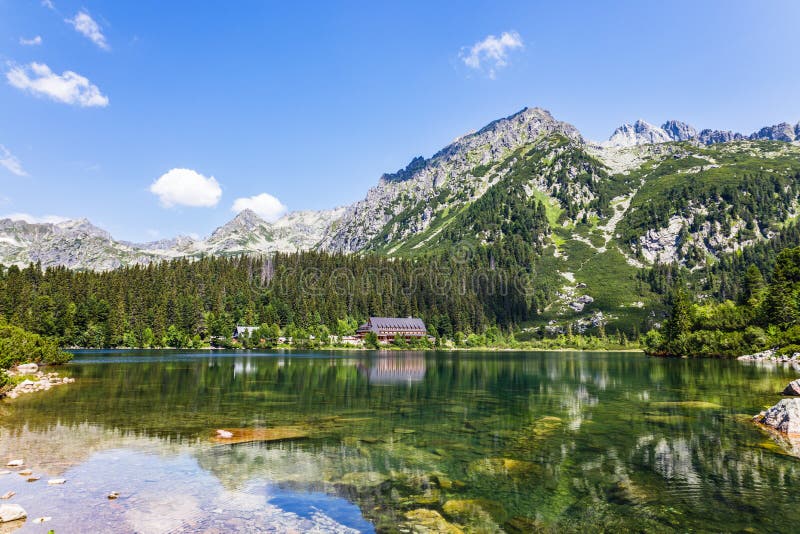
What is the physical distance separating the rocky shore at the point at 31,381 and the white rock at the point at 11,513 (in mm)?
40549

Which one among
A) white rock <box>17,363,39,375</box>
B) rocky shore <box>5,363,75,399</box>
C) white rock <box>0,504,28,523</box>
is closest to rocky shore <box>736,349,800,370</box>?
white rock <box>0,504,28,523</box>

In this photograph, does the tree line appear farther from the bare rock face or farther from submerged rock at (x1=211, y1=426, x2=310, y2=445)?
submerged rock at (x1=211, y1=426, x2=310, y2=445)

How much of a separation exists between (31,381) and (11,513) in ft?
168

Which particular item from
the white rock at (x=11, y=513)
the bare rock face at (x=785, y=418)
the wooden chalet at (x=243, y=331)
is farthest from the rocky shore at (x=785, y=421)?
the wooden chalet at (x=243, y=331)

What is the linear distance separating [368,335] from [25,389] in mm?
149035

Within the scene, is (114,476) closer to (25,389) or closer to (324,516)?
(324,516)

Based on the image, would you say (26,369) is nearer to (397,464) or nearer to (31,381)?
(31,381)

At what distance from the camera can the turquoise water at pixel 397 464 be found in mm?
17812

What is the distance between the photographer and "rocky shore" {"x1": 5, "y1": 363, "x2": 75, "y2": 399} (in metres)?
51.5

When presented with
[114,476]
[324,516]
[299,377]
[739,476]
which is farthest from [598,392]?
[114,476]

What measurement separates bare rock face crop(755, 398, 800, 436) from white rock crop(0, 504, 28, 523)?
147ft

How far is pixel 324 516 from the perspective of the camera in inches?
708

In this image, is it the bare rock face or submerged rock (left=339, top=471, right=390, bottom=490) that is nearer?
submerged rock (left=339, top=471, right=390, bottom=490)

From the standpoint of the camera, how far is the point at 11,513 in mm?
16625
